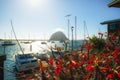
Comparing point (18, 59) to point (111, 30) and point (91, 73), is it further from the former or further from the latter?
point (91, 73)

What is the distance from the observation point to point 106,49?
8.60 metres

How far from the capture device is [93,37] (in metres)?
8.97

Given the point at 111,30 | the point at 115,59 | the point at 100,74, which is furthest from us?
the point at 111,30

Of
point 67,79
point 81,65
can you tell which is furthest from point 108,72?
point 67,79

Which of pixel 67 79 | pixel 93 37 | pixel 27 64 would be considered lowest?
pixel 27 64

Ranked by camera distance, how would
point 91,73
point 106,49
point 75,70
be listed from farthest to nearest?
point 106,49 → point 75,70 → point 91,73

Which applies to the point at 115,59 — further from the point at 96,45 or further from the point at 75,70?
the point at 96,45

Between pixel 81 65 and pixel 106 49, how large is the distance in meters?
4.59

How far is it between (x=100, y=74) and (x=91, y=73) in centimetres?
37

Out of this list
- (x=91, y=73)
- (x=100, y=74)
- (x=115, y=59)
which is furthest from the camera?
(x=115, y=59)

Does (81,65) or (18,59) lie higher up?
(81,65)

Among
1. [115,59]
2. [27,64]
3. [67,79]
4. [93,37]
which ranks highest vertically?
[93,37]

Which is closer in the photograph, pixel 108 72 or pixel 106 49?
pixel 108 72

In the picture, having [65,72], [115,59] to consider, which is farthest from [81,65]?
[115,59]
